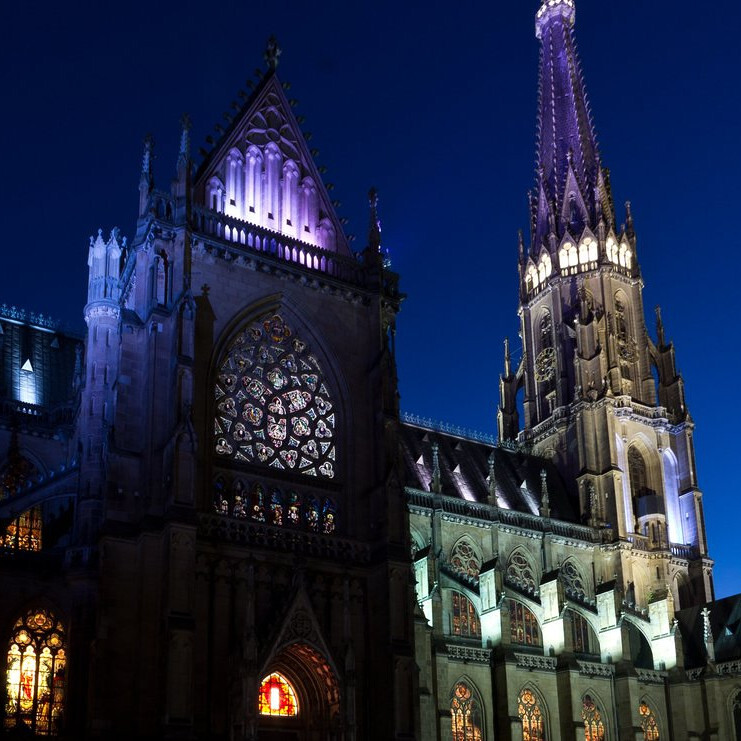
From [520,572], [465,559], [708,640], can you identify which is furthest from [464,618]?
[708,640]

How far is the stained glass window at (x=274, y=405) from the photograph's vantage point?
4106 centimetres

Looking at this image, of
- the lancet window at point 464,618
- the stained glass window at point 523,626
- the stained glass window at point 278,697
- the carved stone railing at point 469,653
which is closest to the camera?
the stained glass window at point 278,697

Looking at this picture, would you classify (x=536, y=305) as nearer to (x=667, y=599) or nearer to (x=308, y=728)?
(x=667, y=599)

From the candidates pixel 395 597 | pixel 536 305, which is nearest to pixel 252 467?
pixel 395 597

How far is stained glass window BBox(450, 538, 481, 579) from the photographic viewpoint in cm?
6000

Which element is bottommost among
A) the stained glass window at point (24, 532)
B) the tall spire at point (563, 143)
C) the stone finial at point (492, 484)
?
the stained glass window at point (24, 532)

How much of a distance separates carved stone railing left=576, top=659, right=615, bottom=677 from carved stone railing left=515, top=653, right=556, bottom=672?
1766 millimetres

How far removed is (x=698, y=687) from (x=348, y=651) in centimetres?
2947

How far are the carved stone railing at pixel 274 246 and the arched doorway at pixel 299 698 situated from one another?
1509 cm

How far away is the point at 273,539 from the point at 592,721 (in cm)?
2637

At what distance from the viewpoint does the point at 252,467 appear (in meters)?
40.5

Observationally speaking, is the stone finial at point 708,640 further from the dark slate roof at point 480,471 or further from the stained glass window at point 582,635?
the dark slate roof at point 480,471

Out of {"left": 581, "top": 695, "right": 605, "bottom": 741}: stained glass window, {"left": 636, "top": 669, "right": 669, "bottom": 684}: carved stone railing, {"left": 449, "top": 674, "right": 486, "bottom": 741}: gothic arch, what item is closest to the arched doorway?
{"left": 449, "top": 674, "right": 486, "bottom": 741}: gothic arch

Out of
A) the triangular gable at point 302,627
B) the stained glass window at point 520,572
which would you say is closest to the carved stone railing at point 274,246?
the triangular gable at point 302,627
